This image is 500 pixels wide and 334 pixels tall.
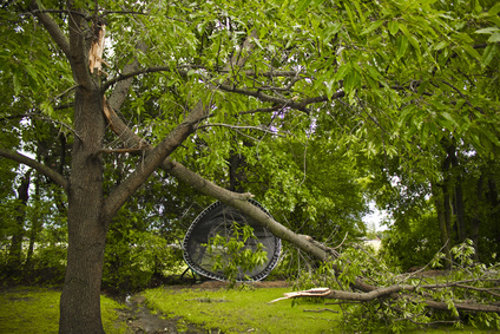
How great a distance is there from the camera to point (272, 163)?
34.0 ft

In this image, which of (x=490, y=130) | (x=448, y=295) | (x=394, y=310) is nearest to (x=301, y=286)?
(x=394, y=310)

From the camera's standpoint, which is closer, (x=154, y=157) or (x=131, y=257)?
(x=154, y=157)

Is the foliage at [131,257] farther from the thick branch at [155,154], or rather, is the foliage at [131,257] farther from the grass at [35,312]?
the thick branch at [155,154]

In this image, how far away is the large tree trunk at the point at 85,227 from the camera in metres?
4.54

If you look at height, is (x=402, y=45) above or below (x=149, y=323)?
above

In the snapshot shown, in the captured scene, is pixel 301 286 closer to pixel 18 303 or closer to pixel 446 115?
pixel 446 115

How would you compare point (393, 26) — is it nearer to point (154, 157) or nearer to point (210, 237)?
point (154, 157)

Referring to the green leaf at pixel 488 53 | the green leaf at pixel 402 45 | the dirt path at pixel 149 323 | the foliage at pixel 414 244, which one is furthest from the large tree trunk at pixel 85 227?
the foliage at pixel 414 244

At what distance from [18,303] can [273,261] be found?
6393 millimetres

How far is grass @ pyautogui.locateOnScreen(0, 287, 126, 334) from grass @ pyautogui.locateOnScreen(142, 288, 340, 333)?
157cm

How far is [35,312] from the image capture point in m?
7.13

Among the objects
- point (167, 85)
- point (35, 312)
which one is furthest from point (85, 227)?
point (35, 312)

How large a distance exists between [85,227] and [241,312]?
17.1 ft

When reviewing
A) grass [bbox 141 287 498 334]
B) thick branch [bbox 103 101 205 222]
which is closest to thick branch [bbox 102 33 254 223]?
thick branch [bbox 103 101 205 222]
